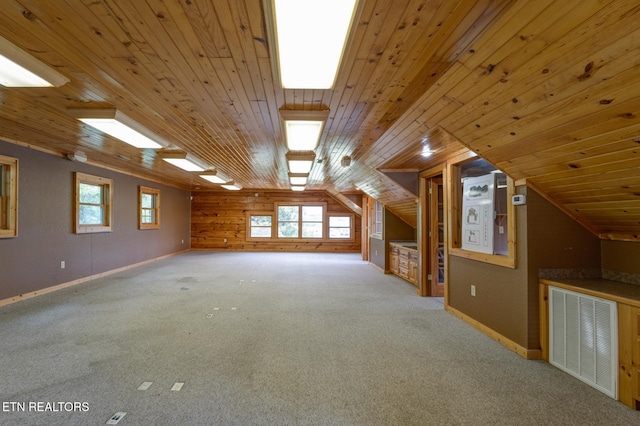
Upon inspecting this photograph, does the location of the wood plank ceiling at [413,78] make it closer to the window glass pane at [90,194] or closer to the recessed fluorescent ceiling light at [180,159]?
the recessed fluorescent ceiling light at [180,159]

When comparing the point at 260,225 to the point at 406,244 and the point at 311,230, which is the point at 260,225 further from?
the point at 406,244

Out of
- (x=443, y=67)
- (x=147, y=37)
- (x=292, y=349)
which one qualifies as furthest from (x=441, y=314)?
(x=147, y=37)

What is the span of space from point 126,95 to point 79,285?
4513mm

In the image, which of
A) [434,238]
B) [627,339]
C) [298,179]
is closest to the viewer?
[627,339]

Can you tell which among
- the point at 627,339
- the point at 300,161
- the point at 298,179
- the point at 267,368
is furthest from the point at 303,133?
the point at 298,179

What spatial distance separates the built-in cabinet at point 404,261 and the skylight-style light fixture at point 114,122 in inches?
182

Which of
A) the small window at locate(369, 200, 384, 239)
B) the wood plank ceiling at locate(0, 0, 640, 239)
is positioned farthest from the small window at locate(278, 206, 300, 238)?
the wood plank ceiling at locate(0, 0, 640, 239)

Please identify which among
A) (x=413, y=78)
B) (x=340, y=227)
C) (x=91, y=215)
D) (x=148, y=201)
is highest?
(x=413, y=78)

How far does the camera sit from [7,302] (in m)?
Result: 4.00

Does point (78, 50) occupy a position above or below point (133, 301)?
above

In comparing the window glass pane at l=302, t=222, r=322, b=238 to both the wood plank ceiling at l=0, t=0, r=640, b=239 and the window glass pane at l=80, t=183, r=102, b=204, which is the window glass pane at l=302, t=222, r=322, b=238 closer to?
the window glass pane at l=80, t=183, r=102, b=204

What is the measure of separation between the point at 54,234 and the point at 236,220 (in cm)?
627

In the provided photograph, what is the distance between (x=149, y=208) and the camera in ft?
25.9

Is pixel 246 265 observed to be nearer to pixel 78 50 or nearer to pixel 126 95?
pixel 126 95
